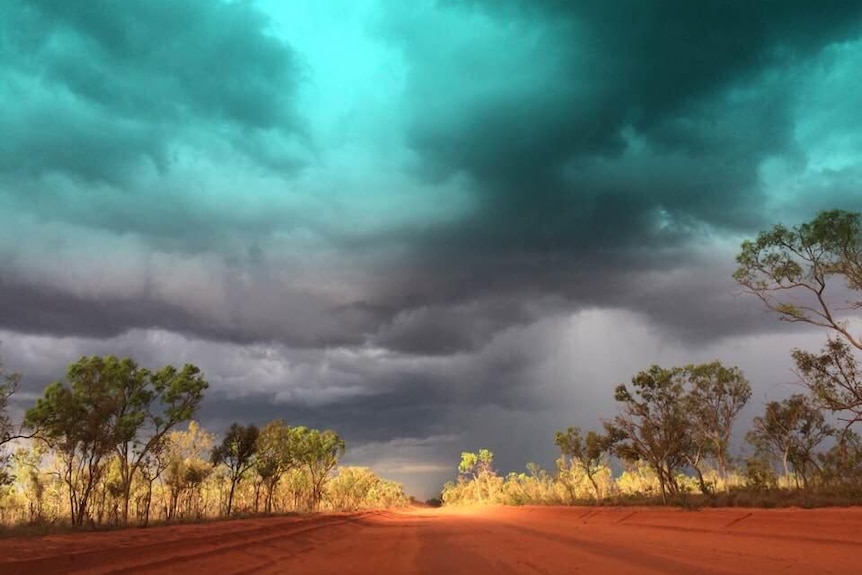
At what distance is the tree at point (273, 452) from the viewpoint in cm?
5931

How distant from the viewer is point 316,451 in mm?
76250

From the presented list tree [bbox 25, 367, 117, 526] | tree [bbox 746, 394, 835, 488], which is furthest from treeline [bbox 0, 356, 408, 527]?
tree [bbox 746, 394, 835, 488]

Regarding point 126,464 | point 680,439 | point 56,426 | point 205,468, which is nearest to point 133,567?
point 56,426

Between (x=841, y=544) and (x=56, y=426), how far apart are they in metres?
38.2

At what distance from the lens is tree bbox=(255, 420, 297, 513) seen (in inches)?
2335

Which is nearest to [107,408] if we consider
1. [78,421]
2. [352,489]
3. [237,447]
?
[78,421]

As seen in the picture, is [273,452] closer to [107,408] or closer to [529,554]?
[107,408]

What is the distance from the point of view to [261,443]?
59.5 metres

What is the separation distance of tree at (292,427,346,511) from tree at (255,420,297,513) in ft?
17.4

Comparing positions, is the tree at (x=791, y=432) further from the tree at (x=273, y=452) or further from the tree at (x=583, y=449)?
the tree at (x=273, y=452)

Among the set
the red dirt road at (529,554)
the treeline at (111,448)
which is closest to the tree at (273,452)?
the treeline at (111,448)

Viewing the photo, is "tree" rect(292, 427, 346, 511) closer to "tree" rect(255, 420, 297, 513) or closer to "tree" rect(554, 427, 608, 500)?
"tree" rect(255, 420, 297, 513)

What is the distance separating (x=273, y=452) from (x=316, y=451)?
50.8 ft

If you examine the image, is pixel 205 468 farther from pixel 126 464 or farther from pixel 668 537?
pixel 668 537
